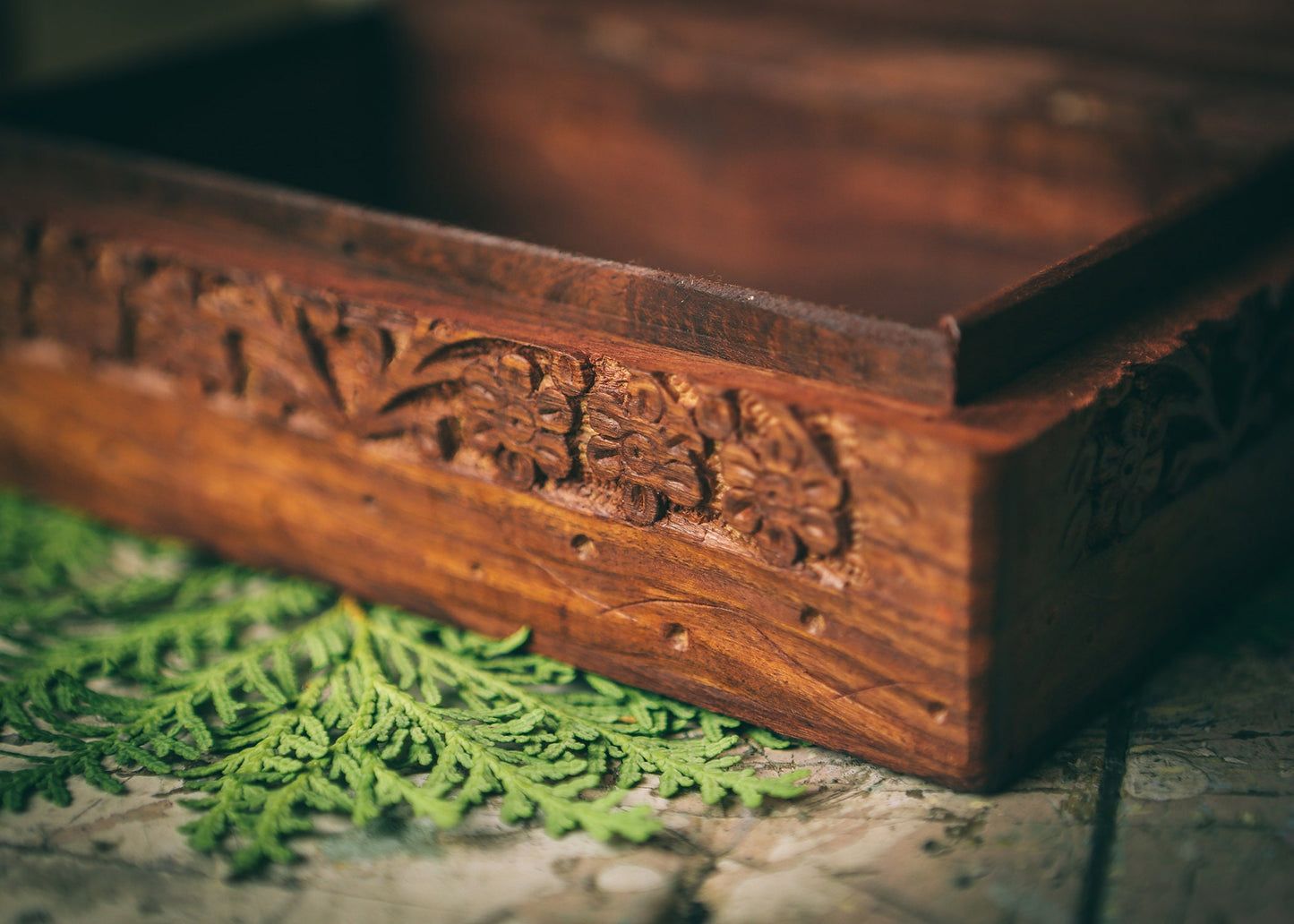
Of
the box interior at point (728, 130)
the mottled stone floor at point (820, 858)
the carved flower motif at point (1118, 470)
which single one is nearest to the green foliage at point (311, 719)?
the mottled stone floor at point (820, 858)

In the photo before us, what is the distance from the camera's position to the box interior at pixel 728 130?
150cm

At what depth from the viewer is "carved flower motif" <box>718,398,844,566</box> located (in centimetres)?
90

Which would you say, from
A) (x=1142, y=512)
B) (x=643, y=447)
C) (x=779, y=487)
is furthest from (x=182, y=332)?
(x=1142, y=512)

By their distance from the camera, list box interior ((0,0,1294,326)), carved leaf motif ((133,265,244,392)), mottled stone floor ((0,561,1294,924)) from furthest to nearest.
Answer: box interior ((0,0,1294,326)), carved leaf motif ((133,265,244,392)), mottled stone floor ((0,561,1294,924))

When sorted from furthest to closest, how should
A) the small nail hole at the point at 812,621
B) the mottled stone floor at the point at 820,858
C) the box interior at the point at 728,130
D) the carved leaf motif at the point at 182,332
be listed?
the box interior at the point at 728,130, the carved leaf motif at the point at 182,332, the small nail hole at the point at 812,621, the mottled stone floor at the point at 820,858

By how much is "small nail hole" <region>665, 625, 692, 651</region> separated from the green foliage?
6cm

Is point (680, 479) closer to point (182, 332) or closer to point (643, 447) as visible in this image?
point (643, 447)

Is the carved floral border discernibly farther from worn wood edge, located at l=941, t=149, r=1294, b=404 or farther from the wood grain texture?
worn wood edge, located at l=941, t=149, r=1294, b=404

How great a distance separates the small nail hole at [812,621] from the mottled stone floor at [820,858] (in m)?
0.12

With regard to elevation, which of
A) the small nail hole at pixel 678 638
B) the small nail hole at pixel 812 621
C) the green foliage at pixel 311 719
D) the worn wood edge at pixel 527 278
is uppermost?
the worn wood edge at pixel 527 278

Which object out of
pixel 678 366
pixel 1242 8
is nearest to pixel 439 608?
pixel 678 366

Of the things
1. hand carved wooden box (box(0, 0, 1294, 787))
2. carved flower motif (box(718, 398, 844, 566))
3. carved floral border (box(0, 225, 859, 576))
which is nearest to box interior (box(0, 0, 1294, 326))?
hand carved wooden box (box(0, 0, 1294, 787))

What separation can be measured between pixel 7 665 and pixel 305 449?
339 millimetres

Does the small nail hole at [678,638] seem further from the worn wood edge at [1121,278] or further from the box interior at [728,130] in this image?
the box interior at [728,130]
